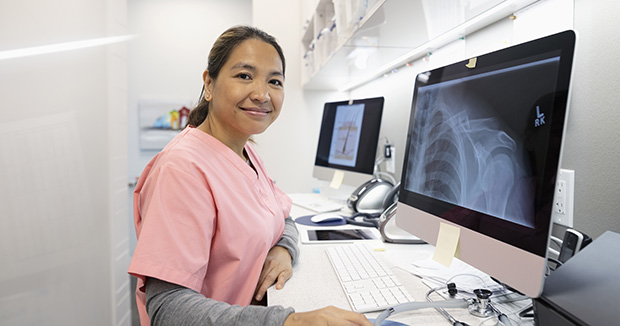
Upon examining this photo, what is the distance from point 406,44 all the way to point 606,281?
108cm

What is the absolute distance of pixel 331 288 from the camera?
2.56ft

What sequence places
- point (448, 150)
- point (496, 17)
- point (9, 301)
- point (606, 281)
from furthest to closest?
point (9, 301)
point (496, 17)
point (448, 150)
point (606, 281)

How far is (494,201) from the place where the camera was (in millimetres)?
600

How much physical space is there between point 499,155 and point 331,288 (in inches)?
17.8

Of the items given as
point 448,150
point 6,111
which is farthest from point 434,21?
point 6,111

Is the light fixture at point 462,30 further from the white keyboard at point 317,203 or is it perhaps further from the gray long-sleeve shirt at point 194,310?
the gray long-sleeve shirt at point 194,310

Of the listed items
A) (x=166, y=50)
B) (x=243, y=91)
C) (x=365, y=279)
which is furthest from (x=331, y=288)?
(x=166, y=50)

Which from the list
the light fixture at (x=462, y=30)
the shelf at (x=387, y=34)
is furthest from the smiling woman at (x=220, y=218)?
the light fixture at (x=462, y=30)

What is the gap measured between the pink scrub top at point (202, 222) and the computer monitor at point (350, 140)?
72 centimetres

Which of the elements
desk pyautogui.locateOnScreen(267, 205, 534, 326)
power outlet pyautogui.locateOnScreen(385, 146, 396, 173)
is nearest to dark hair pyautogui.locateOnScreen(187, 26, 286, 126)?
desk pyautogui.locateOnScreen(267, 205, 534, 326)

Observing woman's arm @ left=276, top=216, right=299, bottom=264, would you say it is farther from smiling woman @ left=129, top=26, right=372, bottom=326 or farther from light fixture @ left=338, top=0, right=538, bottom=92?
light fixture @ left=338, top=0, right=538, bottom=92

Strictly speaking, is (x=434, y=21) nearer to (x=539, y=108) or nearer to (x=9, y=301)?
(x=539, y=108)

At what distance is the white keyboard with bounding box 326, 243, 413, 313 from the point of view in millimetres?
683

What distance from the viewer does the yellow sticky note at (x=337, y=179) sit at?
1.72 metres
